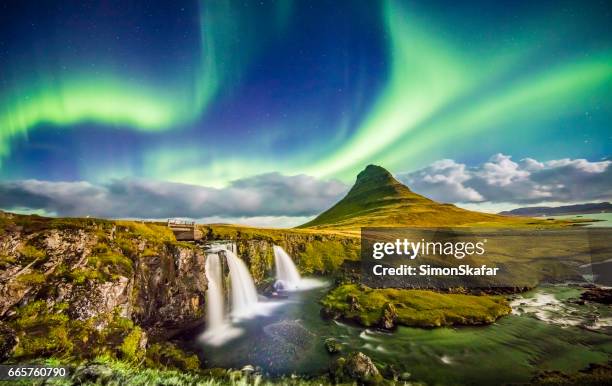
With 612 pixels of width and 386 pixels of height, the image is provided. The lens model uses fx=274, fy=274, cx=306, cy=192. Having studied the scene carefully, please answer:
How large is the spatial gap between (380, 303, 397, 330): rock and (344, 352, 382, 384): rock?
1286 centimetres

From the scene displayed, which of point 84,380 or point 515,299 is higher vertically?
point 84,380

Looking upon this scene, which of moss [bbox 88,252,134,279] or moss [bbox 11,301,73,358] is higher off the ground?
moss [bbox 88,252,134,279]

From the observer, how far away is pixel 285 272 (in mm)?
63250

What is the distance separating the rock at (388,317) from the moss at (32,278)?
36.8 m

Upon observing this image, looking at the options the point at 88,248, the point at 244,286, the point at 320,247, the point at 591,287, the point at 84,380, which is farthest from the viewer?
the point at 320,247

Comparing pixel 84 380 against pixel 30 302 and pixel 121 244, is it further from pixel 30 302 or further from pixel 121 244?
pixel 121 244

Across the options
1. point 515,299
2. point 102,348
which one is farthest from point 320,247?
point 102,348

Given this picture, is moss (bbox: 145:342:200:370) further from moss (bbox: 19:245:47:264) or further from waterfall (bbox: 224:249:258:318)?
moss (bbox: 19:245:47:264)

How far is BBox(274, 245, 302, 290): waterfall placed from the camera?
5956 centimetres

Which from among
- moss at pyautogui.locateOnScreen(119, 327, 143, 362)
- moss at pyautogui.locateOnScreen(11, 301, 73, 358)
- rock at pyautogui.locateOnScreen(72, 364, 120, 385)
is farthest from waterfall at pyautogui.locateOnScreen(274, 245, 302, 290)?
rock at pyautogui.locateOnScreen(72, 364, 120, 385)

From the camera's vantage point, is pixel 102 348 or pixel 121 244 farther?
pixel 121 244

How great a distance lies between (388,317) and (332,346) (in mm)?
11179

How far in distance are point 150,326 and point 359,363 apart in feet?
74.2

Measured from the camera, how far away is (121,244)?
31469 mm
